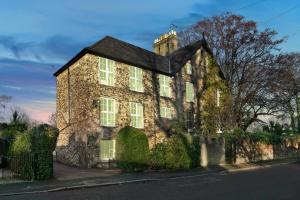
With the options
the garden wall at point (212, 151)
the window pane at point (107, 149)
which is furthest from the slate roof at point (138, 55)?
the garden wall at point (212, 151)

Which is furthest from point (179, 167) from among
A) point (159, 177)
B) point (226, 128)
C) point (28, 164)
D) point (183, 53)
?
point (183, 53)

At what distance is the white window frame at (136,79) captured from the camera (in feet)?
106

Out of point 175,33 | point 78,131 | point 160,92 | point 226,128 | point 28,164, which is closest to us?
point 28,164

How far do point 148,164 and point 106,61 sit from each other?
8.88m

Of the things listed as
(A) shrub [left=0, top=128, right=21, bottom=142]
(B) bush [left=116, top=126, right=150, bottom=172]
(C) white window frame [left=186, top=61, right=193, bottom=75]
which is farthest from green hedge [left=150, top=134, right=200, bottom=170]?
(C) white window frame [left=186, top=61, right=193, bottom=75]

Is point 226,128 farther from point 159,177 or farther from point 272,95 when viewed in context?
point 159,177

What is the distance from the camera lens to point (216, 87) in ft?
133

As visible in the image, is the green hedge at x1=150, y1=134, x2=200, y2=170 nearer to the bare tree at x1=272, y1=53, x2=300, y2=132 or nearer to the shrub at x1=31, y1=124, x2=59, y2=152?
the shrub at x1=31, y1=124, x2=59, y2=152

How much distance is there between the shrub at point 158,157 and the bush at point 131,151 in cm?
104

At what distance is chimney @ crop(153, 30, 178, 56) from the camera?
43125mm

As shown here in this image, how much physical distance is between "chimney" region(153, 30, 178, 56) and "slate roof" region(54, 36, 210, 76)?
1168 millimetres

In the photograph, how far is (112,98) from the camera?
99.4 feet

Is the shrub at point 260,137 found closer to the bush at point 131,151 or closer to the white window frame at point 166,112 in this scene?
the white window frame at point 166,112

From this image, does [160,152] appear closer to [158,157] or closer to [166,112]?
[158,157]
